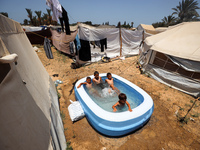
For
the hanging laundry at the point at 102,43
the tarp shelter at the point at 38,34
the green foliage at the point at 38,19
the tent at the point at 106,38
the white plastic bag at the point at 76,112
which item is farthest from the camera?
the green foliage at the point at 38,19

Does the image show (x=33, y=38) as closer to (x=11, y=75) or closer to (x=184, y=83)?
(x=11, y=75)

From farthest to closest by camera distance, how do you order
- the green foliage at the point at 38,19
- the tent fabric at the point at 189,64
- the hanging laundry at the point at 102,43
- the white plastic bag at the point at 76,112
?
1. the green foliage at the point at 38,19
2. the hanging laundry at the point at 102,43
3. the tent fabric at the point at 189,64
4. the white plastic bag at the point at 76,112

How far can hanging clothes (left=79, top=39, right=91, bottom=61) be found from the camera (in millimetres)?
7174

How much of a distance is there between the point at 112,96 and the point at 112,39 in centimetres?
607

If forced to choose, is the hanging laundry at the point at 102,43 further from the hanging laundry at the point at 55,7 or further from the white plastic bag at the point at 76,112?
the white plastic bag at the point at 76,112

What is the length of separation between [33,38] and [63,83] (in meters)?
11.4

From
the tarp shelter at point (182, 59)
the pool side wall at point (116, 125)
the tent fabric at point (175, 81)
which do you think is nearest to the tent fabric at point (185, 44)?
the tarp shelter at point (182, 59)

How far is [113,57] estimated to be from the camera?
9.43 meters

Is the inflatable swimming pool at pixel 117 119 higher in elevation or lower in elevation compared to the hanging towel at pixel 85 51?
lower

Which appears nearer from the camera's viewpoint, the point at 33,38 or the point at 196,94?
the point at 196,94

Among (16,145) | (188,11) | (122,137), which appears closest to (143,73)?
(122,137)

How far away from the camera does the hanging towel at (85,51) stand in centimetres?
717

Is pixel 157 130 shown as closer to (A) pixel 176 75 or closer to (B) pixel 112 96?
(B) pixel 112 96

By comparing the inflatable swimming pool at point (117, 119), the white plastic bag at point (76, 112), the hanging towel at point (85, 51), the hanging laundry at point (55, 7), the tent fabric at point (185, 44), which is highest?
the hanging laundry at point (55, 7)
